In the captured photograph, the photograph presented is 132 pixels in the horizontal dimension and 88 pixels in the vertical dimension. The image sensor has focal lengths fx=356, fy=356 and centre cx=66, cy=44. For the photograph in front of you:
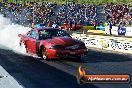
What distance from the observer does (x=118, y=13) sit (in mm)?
51812

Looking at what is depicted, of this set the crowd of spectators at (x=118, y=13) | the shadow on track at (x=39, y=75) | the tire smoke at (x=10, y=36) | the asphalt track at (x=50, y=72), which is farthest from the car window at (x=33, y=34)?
the crowd of spectators at (x=118, y=13)

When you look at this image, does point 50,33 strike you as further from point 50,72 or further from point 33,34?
point 50,72

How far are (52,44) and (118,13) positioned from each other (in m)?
37.7

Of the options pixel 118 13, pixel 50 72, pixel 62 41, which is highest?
pixel 62 41

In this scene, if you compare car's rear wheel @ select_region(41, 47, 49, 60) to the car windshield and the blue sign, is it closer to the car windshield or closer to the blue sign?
the car windshield

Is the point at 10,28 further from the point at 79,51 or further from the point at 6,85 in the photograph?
the point at 6,85

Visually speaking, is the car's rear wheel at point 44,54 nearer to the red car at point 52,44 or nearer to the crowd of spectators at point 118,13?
the red car at point 52,44

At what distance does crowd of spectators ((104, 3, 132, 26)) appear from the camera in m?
47.8

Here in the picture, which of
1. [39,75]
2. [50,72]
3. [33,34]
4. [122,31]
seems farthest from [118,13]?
[39,75]

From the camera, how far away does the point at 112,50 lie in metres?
24.1

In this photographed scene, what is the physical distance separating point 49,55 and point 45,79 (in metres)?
4.89

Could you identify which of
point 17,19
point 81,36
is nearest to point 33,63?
point 81,36

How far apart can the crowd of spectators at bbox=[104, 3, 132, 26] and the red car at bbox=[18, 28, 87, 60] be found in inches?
1181

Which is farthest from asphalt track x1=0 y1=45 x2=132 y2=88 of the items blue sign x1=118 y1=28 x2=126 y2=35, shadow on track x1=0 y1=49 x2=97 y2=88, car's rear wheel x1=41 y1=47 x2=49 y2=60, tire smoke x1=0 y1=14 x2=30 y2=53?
blue sign x1=118 y1=28 x2=126 y2=35
